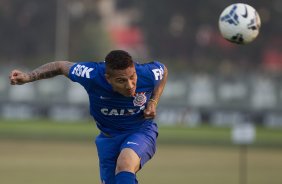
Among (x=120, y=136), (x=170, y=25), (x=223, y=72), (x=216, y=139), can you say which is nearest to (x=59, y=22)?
(x=170, y=25)

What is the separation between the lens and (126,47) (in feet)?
188

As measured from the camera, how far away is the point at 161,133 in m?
32.8

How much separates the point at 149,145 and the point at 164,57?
104 feet

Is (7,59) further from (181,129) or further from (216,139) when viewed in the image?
(216,139)

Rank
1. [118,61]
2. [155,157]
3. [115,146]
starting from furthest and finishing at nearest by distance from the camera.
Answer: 1. [155,157]
2. [115,146]
3. [118,61]

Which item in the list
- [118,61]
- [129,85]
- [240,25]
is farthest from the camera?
[240,25]

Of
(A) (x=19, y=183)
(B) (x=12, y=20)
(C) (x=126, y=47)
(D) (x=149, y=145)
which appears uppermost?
(D) (x=149, y=145)

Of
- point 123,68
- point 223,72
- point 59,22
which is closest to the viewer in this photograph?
point 123,68

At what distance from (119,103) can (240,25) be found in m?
2.33

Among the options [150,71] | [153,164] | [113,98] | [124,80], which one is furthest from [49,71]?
[153,164]

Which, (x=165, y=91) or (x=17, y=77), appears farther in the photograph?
(x=165, y=91)

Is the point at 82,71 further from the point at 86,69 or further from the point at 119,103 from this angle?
the point at 119,103

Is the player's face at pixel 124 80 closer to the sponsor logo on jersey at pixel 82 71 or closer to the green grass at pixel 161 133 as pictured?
the sponsor logo on jersey at pixel 82 71

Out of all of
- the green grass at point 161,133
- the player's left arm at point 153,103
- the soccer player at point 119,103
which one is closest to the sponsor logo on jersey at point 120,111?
the soccer player at point 119,103
